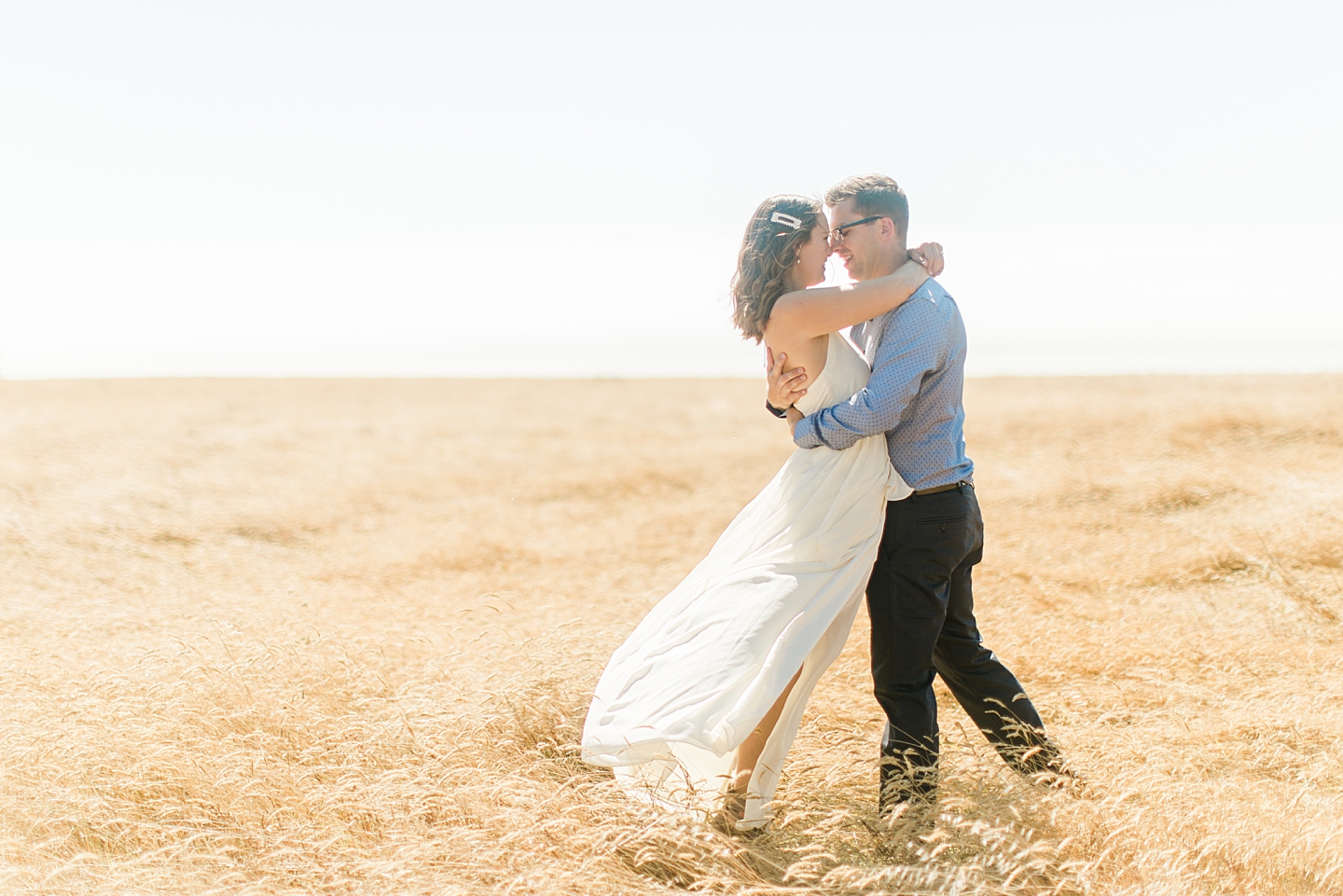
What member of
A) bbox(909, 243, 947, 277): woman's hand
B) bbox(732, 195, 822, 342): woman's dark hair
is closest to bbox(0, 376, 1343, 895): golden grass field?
bbox(732, 195, 822, 342): woman's dark hair

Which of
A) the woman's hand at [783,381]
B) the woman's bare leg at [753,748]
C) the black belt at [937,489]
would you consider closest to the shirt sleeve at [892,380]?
the woman's hand at [783,381]

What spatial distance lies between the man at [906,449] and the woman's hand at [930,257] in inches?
1.6

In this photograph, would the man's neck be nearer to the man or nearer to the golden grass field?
the man

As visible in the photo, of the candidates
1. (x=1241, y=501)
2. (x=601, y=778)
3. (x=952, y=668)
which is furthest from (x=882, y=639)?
(x=1241, y=501)

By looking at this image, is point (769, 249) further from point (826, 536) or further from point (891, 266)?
point (826, 536)

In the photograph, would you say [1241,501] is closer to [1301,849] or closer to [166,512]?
[1301,849]

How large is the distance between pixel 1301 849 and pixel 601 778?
9.12 feet

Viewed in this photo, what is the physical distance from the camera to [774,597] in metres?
3.85

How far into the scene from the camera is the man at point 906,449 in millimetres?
3830

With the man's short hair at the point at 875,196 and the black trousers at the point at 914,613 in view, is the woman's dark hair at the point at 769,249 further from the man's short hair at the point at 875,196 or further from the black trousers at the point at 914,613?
the black trousers at the point at 914,613

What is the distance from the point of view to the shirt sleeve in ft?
12.4

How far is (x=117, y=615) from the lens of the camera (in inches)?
323

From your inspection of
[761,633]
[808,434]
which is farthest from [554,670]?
[808,434]

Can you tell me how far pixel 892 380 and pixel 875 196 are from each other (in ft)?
2.44
